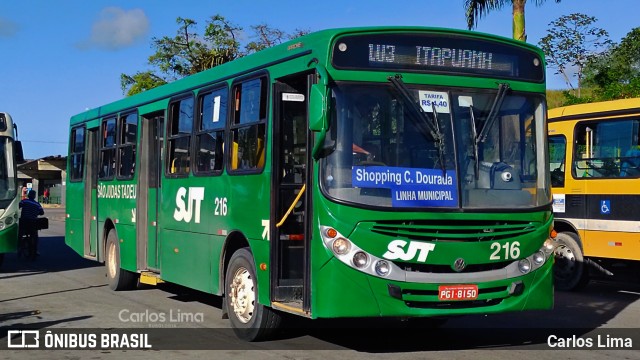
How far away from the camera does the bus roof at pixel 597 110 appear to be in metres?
13.6

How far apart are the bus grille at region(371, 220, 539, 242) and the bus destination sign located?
1.54 meters

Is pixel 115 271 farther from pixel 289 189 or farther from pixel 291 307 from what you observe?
pixel 291 307

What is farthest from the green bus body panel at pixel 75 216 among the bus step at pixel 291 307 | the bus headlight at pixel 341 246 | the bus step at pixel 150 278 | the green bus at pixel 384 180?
the bus headlight at pixel 341 246

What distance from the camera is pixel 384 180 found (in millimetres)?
8023

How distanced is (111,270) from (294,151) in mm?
7039

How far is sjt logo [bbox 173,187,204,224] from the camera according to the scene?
11.1 meters

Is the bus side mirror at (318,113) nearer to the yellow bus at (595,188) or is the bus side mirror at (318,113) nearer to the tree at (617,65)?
the yellow bus at (595,188)

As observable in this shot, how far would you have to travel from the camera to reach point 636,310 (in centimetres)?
1257

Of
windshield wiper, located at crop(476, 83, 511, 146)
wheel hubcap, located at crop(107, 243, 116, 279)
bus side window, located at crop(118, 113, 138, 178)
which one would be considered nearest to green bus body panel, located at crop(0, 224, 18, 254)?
wheel hubcap, located at crop(107, 243, 116, 279)

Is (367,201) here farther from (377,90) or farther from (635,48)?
(635,48)

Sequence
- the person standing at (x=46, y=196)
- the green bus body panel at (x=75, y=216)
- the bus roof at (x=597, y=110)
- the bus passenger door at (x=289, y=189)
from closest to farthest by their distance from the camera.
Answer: the bus passenger door at (x=289, y=189) < the bus roof at (x=597, y=110) < the green bus body panel at (x=75, y=216) < the person standing at (x=46, y=196)

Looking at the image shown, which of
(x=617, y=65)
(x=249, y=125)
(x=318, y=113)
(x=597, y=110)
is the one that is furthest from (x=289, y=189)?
(x=617, y=65)

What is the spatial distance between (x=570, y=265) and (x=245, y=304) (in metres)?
7.24

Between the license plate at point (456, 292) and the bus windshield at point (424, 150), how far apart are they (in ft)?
2.53
